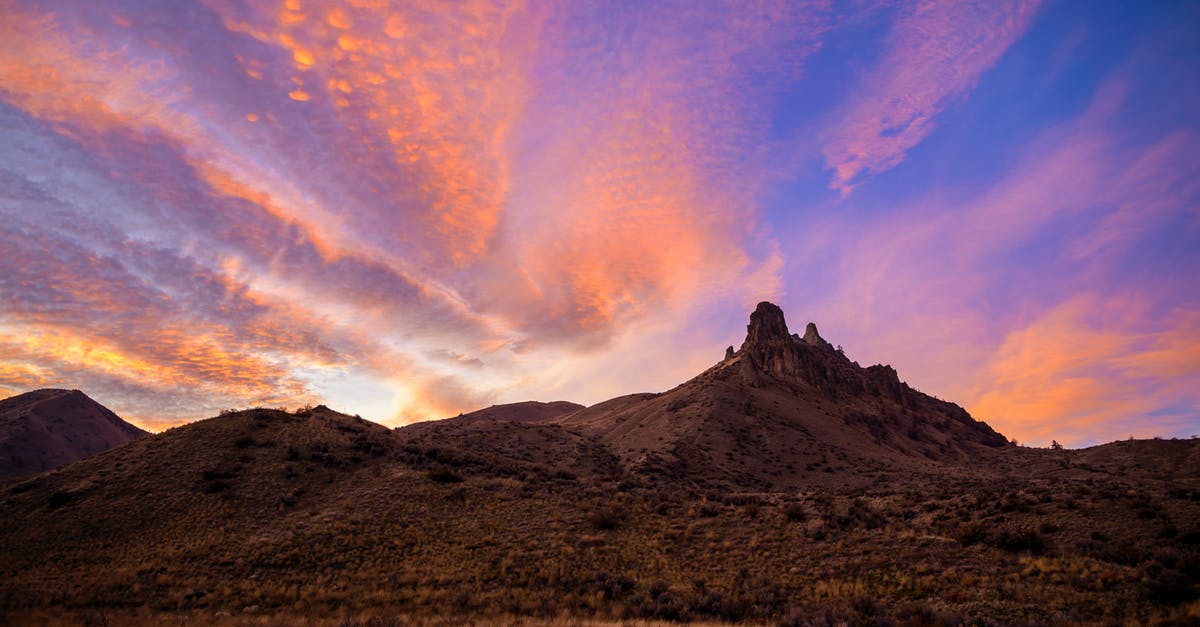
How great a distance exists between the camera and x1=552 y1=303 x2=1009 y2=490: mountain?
216ft

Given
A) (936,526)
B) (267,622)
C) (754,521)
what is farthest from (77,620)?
(936,526)

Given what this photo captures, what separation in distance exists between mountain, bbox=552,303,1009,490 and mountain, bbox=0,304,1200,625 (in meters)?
30.8

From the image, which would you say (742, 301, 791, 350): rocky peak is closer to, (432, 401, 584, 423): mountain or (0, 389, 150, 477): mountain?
(432, 401, 584, 423): mountain

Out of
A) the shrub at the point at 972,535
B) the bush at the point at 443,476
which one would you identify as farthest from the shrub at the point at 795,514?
the bush at the point at 443,476

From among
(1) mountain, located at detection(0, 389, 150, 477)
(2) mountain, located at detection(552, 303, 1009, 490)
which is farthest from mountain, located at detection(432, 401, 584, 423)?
(1) mountain, located at detection(0, 389, 150, 477)

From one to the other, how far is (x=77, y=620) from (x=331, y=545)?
8693mm

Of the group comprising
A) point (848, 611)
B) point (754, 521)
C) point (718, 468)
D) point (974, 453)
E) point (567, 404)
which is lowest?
point (848, 611)

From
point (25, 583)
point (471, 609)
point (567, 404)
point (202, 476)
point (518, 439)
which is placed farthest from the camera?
point (567, 404)

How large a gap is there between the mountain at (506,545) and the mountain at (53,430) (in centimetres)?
6109

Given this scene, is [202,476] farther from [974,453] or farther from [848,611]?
[974,453]

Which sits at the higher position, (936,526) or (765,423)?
(765,423)

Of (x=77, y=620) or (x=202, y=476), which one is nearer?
(x=77, y=620)

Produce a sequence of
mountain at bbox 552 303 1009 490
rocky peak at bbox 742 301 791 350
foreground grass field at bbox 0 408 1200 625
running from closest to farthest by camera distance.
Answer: foreground grass field at bbox 0 408 1200 625 < mountain at bbox 552 303 1009 490 < rocky peak at bbox 742 301 791 350

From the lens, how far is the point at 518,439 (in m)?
76.2
